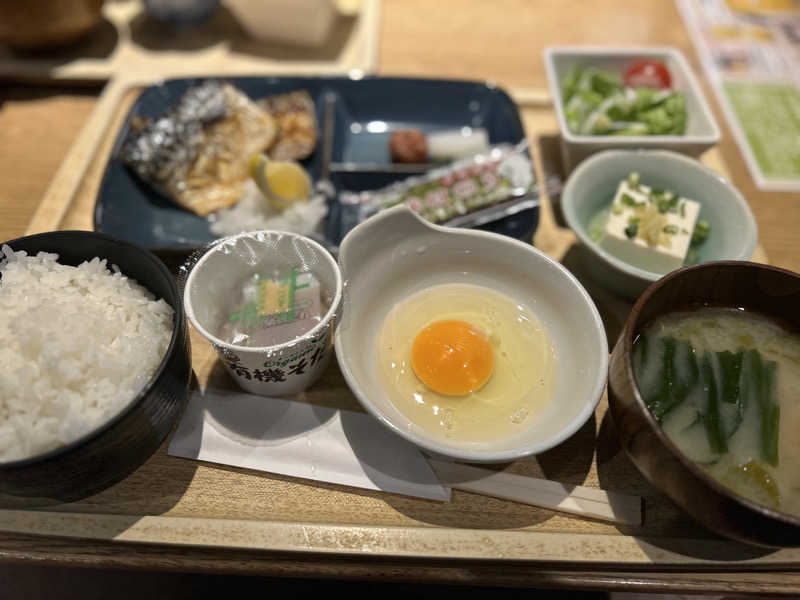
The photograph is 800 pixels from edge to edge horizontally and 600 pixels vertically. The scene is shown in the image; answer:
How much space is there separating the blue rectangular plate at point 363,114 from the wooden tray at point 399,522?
44.9 inches

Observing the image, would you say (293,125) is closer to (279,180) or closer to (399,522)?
(279,180)

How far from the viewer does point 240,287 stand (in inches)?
68.4

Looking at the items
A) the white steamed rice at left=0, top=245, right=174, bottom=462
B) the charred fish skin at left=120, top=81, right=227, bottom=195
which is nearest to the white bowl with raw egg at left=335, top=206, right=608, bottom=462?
the white steamed rice at left=0, top=245, right=174, bottom=462

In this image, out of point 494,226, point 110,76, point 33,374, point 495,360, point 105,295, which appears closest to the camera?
point 33,374

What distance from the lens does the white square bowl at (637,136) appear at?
214cm

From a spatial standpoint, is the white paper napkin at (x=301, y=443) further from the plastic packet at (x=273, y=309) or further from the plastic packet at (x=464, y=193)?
the plastic packet at (x=464, y=193)

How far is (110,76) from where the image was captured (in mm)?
2855

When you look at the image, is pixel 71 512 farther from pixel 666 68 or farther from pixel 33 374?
pixel 666 68

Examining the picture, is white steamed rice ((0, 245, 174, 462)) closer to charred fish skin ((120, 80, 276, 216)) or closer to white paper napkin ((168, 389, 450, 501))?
white paper napkin ((168, 389, 450, 501))

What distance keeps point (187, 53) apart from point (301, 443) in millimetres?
2549

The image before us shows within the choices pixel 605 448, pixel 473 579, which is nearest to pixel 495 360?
pixel 605 448

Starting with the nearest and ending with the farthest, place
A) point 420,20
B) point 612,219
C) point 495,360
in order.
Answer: point 495,360
point 612,219
point 420,20

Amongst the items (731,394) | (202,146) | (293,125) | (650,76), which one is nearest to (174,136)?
(202,146)

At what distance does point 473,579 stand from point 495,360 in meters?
0.63
